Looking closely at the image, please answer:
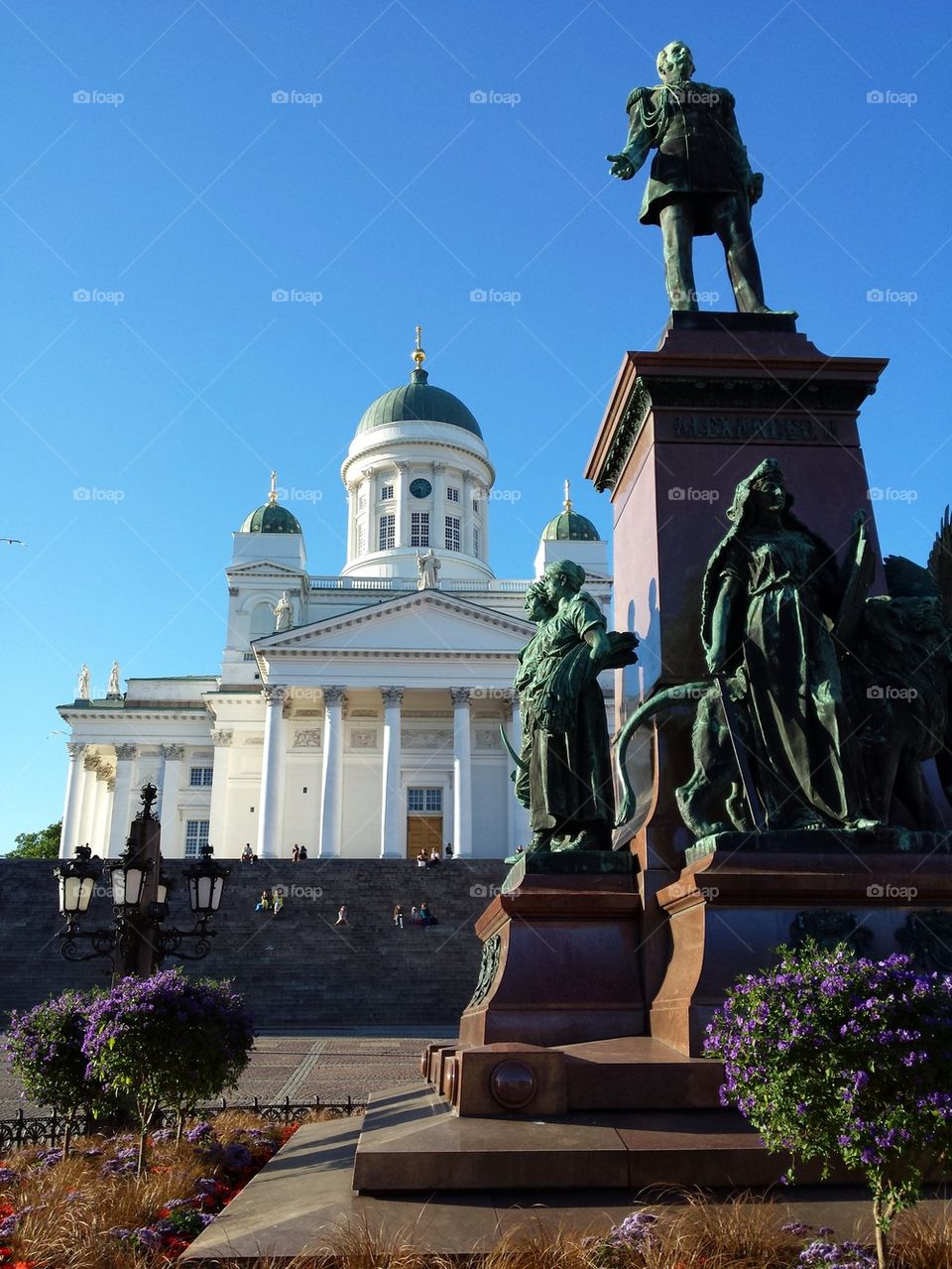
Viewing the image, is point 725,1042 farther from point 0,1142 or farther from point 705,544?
point 0,1142

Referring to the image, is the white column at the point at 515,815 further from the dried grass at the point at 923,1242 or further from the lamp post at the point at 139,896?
the dried grass at the point at 923,1242

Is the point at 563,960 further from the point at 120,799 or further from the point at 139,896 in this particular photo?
the point at 120,799

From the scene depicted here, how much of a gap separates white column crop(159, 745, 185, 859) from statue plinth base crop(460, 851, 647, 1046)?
5589cm

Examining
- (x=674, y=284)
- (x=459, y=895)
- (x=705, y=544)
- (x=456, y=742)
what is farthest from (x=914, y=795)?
(x=456, y=742)

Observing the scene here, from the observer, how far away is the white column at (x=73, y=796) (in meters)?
60.3

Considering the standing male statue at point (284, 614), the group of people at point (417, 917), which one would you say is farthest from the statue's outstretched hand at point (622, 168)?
the standing male statue at point (284, 614)

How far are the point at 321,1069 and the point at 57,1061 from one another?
9.77 metres

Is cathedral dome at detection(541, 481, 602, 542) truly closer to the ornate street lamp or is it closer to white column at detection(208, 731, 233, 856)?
white column at detection(208, 731, 233, 856)

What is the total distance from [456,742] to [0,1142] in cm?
4403

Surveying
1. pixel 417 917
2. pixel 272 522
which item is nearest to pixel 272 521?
pixel 272 522

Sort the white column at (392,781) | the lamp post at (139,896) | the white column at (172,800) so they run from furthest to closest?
the white column at (172,800) < the white column at (392,781) < the lamp post at (139,896)

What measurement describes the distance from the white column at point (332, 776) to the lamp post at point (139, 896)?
3833 cm

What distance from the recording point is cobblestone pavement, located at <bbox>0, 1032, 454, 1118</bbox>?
1390 cm

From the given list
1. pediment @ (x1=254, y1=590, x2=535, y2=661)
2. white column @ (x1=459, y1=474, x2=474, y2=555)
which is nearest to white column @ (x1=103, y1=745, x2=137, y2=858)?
pediment @ (x1=254, y1=590, x2=535, y2=661)
